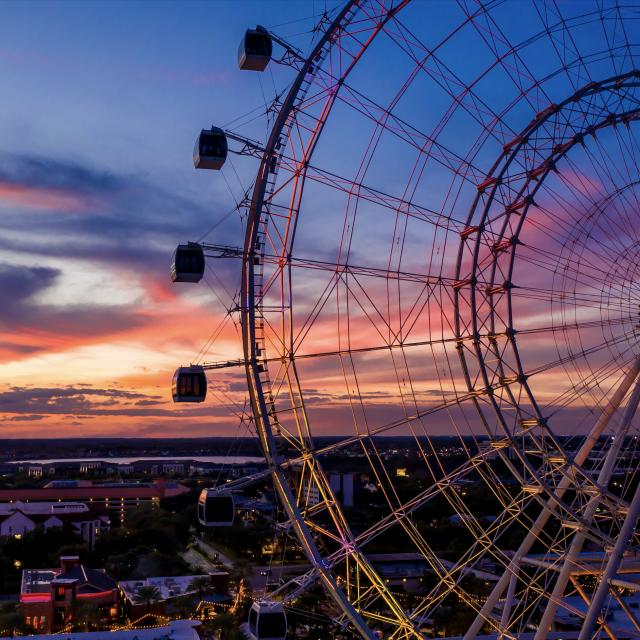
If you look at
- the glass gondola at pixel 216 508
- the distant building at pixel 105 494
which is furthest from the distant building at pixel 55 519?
the glass gondola at pixel 216 508

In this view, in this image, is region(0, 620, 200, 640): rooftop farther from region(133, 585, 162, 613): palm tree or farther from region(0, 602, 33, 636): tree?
region(133, 585, 162, 613): palm tree

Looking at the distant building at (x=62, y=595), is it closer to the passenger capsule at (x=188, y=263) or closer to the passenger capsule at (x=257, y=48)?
the passenger capsule at (x=188, y=263)

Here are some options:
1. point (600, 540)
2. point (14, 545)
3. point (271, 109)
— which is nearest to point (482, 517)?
point (14, 545)

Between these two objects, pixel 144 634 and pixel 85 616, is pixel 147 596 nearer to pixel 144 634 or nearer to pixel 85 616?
pixel 85 616

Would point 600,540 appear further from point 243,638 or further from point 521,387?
point 243,638

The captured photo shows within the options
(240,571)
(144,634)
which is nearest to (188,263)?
(144,634)

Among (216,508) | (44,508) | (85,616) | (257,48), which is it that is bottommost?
(85,616)
